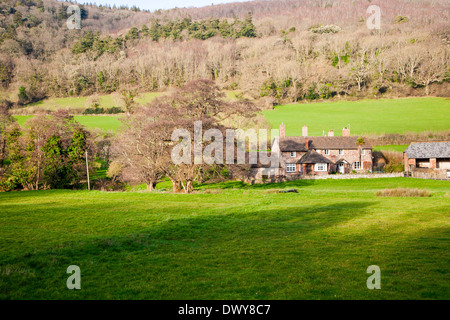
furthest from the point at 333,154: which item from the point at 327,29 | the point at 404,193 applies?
the point at 327,29

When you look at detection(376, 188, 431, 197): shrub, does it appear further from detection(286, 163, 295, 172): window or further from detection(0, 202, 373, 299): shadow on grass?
detection(286, 163, 295, 172): window

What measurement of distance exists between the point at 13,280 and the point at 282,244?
822cm

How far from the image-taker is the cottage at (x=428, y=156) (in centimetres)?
5189

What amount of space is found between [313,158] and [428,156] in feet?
57.0

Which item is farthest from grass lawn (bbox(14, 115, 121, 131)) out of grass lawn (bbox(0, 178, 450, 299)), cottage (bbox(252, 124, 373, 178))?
grass lawn (bbox(0, 178, 450, 299))

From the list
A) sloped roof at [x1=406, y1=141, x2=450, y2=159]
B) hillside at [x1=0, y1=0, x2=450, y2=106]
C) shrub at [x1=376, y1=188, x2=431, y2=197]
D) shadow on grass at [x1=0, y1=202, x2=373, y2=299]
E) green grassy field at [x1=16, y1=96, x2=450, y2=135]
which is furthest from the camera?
hillside at [x1=0, y1=0, x2=450, y2=106]

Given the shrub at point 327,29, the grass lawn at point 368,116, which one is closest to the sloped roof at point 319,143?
the grass lawn at point 368,116

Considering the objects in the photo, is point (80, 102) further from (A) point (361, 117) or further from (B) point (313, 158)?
(A) point (361, 117)

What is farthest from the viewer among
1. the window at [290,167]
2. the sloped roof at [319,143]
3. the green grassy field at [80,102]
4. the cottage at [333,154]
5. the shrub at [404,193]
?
the green grassy field at [80,102]

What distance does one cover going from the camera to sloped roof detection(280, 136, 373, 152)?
56750 millimetres

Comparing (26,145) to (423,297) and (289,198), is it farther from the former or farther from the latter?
(423,297)

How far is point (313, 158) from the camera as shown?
5388 cm

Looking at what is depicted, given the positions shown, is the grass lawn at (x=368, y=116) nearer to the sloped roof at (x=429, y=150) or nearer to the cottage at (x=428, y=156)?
the sloped roof at (x=429, y=150)

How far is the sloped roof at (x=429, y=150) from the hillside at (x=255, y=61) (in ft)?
129
